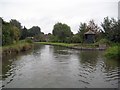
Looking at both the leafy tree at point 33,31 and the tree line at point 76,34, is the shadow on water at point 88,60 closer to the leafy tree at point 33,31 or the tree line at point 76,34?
the tree line at point 76,34

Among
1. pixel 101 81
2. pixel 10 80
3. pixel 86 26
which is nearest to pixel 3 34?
pixel 10 80

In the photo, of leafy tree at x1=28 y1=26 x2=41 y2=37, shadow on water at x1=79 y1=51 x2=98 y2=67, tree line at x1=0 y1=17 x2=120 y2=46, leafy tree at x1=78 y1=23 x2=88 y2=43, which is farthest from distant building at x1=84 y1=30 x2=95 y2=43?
leafy tree at x1=28 y1=26 x2=41 y2=37

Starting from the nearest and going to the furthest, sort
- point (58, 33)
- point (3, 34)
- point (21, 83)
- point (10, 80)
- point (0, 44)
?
point (21, 83) < point (10, 80) < point (0, 44) < point (3, 34) < point (58, 33)

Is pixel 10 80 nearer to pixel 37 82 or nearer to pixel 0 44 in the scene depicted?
pixel 37 82

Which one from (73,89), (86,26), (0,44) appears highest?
(86,26)

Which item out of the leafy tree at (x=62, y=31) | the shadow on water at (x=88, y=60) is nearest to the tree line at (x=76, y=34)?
the leafy tree at (x=62, y=31)

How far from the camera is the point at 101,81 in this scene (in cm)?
1415

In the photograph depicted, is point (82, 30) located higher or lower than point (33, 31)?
lower

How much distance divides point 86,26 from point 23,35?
31421 mm

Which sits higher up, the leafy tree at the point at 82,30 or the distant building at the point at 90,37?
the leafy tree at the point at 82,30

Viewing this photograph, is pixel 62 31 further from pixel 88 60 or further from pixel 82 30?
pixel 88 60

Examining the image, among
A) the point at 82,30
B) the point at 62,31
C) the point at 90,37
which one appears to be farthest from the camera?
the point at 62,31

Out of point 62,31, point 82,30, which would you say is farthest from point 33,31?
point 82,30

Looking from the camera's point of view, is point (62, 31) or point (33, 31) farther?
point (33, 31)
